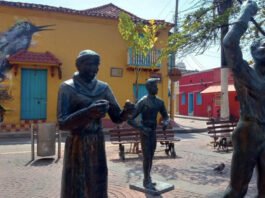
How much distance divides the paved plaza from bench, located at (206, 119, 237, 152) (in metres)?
0.76

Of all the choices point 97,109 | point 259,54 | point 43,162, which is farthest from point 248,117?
point 43,162

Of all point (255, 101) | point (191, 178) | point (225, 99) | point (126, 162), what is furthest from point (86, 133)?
point (225, 99)

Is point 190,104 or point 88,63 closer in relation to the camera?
point 88,63

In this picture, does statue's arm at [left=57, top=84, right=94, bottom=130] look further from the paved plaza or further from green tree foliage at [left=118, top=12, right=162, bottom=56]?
green tree foliage at [left=118, top=12, right=162, bottom=56]

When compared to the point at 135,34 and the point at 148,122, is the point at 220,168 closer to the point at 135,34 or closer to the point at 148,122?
the point at 148,122

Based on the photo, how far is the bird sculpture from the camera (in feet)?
46.3

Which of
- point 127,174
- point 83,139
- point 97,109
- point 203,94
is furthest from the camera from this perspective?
point 203,94

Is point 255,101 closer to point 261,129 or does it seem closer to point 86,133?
point 261,129

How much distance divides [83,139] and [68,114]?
0.22 meters

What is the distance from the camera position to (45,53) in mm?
14766

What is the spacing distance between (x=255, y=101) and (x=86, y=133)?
63.3 inches

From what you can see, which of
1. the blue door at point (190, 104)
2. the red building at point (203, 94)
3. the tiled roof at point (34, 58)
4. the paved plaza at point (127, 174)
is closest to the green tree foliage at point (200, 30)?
the paved plaza at point (127, 174)

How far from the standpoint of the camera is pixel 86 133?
8.56ft

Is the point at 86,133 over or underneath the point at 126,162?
over
